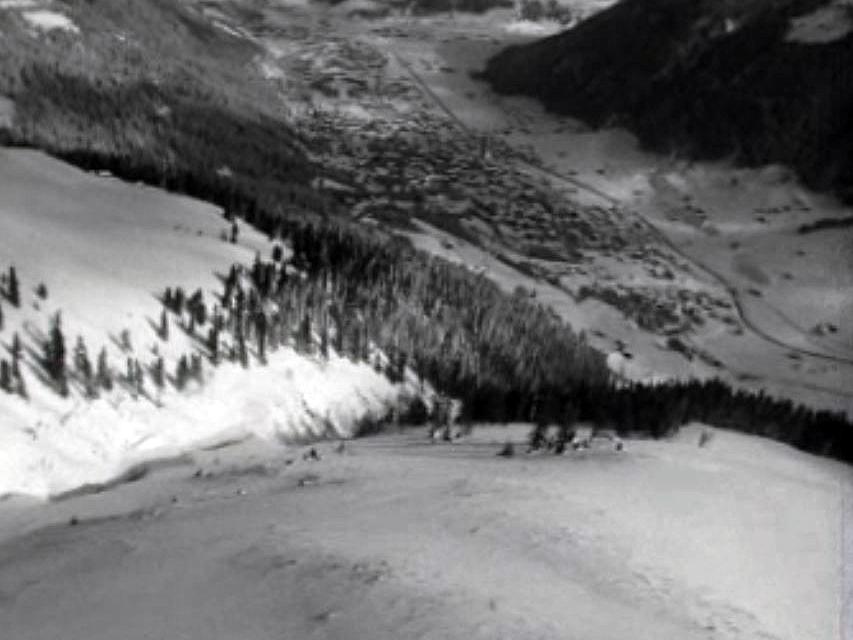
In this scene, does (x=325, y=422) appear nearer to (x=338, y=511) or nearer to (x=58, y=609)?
(x=338, y=511)

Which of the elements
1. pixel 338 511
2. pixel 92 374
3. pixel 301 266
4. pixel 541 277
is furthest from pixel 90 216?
pixel 541 277

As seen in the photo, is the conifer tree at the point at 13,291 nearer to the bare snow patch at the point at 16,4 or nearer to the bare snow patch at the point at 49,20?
the bare snow patch at the point at 49,20

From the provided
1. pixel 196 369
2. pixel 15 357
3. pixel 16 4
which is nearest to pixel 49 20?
pixel 16 4

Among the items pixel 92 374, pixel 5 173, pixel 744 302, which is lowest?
pixel 744 302

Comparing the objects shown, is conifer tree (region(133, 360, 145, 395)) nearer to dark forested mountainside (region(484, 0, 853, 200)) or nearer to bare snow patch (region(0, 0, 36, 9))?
dark forested mountainside (region(484, 0, 853, 200))

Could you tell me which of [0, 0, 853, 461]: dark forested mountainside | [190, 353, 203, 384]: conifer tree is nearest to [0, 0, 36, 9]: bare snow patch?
[0, 0, 853, 461]: dark forested mountainside

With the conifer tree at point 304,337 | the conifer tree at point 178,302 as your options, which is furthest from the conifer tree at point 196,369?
the conifer tree at point 304,337

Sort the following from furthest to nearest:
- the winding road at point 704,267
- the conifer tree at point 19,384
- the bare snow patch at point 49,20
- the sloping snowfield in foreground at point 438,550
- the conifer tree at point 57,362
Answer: the bare snow patch at point 49,20 < the winding road at point 704,267 < the conifer tree at point 57,362 < the conifer tree at point 19,384 < the sloping snowfield in foreground at point 438,550
